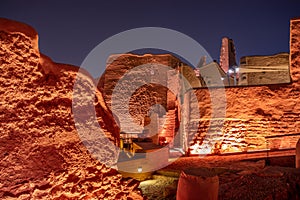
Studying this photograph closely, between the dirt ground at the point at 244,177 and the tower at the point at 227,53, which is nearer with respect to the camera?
the dirt ground at the point at 244,177

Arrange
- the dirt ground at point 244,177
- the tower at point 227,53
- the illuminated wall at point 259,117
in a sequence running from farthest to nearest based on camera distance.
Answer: the tower at point 227,53, the illuminated wall at point 259,117, the dirt ground at point 244,177

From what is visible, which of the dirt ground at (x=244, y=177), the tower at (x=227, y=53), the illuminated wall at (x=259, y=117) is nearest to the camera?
the dirt ground at (x=244, y=177)

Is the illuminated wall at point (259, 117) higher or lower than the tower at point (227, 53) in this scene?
lower

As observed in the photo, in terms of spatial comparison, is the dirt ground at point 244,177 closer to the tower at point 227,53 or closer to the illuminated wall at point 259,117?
the illuminated wall at point 259,117

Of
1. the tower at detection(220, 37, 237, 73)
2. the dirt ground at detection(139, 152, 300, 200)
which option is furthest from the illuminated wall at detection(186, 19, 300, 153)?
the tower at detection(220, 37, 237, 73)

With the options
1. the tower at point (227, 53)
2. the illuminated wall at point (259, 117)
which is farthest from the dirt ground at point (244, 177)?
the tower at point (227, 53)

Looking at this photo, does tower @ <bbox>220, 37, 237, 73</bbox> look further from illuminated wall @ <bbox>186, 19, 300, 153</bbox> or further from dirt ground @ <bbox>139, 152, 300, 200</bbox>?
dirt ground @ <bbox>139, 152, 300, 200</bbox>

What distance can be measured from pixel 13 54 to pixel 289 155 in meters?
9.94

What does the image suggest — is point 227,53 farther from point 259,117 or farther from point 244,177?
point 244,177

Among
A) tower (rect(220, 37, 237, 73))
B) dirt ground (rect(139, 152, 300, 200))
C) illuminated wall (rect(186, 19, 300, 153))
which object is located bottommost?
dirt ground (rect(139, 152, 300, 200))

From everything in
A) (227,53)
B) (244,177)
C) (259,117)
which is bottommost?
(244,177)

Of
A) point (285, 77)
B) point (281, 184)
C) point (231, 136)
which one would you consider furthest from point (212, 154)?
point (285, 77)

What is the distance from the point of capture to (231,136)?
36.9 feet

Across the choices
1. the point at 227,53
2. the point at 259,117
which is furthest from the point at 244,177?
the point at 227,53
